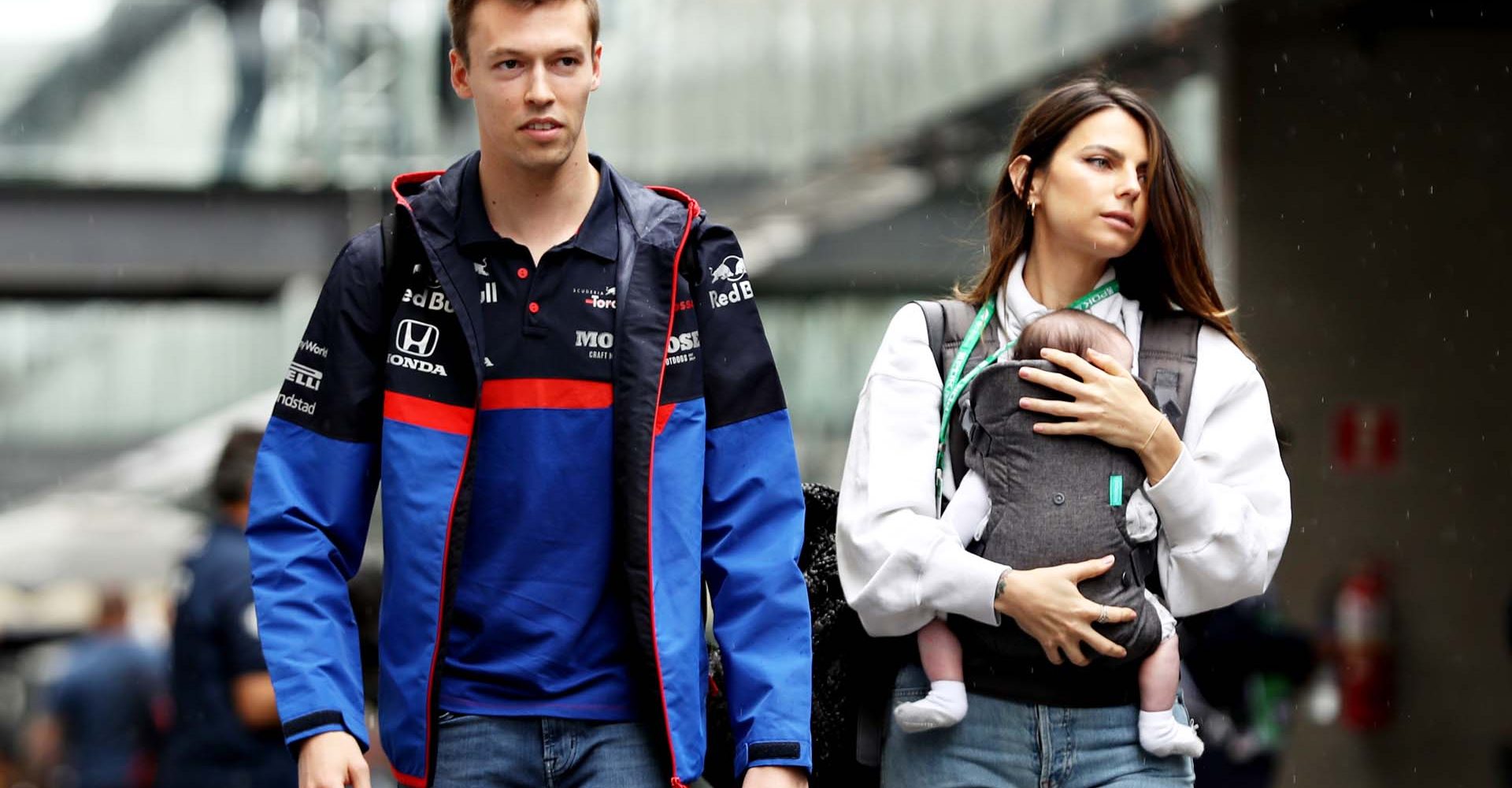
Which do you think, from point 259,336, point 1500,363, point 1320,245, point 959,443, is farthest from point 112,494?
point 959,443

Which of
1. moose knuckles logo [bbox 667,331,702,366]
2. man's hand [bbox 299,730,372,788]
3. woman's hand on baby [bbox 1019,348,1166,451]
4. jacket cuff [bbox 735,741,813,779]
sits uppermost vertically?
moose knuckles logo [bbox 667,331,702,366]

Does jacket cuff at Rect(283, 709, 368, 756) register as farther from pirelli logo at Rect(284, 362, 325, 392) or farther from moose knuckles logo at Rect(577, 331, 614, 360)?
moose knuckles logo at Rect(577, 331, 614, 360)

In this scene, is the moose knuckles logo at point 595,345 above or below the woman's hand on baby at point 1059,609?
above

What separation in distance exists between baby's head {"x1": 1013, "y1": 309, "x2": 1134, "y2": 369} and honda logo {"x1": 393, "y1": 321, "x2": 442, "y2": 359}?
926mm

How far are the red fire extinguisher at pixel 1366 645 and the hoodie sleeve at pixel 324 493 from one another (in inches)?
325

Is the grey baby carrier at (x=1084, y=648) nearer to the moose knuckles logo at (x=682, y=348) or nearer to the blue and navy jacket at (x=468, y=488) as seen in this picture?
the blue and navy jacket at (x=468, y=488)

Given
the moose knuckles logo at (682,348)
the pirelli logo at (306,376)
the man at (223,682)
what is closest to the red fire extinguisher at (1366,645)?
the man at (223,682)

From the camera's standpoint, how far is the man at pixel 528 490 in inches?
107

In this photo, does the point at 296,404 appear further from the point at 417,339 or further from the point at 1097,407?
the point at 1097,407

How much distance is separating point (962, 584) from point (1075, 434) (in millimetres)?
298

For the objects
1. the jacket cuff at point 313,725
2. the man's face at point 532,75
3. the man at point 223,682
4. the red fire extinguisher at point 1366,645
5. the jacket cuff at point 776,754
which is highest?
the man's face at point 532,75

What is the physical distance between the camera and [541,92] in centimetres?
275

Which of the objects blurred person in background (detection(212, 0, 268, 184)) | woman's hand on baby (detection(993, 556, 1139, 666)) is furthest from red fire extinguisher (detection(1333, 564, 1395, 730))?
woman's hand on baby (detection(993, 556, 1139, 666))

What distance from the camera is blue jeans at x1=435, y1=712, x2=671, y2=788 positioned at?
8.91ft
